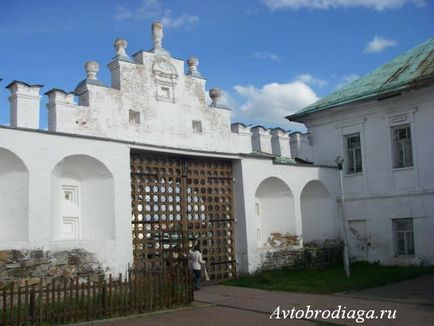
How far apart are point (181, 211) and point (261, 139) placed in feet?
18.4

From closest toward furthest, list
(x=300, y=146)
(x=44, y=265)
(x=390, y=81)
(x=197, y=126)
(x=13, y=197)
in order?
(x=44, y=265), (x=13, y=197), (x=197, y=126), (x=390, y=81), (x=300, y=146)

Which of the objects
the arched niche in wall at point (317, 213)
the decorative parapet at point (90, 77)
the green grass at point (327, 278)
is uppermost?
the decorative parapet at point (90, 77)

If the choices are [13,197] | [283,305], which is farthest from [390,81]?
[13,197]

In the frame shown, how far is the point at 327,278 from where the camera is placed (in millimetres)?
15344

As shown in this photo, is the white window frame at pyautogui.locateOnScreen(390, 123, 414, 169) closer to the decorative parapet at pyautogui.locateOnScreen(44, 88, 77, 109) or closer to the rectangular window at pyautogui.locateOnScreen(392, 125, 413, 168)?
the rectangular window at pyautogui.locateOnScreen(392, 125, 413, 168)

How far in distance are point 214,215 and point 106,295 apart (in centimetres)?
633

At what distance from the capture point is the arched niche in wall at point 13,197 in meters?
11.8

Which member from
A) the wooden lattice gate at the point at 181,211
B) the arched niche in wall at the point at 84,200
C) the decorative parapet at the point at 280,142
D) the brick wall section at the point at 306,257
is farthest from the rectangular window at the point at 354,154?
the arched niche in wall at the point at 84,200

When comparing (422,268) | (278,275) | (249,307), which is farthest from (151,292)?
(422,268)

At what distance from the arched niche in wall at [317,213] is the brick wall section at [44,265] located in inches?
384

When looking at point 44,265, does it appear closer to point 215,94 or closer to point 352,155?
point 215,94

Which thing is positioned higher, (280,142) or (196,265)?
(280,142)

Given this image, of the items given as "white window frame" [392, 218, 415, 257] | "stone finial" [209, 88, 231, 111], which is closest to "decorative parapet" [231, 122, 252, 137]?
"stone finial" [209, 88, 231, 111]

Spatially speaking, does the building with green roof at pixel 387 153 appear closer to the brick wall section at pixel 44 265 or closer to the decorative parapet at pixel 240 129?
the decorative parapet at pixel 240 129
